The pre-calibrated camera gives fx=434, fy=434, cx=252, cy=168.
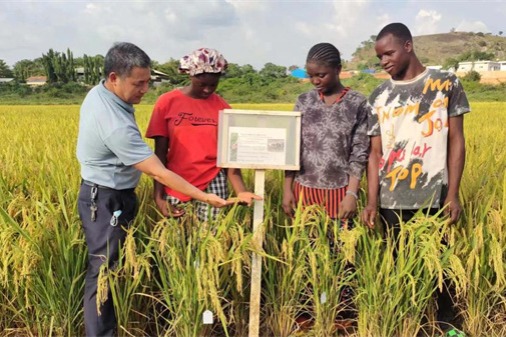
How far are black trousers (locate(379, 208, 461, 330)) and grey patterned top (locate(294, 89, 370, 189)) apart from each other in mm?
274

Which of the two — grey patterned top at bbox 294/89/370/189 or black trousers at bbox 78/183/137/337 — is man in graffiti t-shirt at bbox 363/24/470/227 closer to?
grey patterned top at bbox 294/89/370/189

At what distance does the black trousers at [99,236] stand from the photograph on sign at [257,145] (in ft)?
1.88

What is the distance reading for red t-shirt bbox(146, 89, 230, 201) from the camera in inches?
87.3

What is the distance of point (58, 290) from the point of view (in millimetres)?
2146

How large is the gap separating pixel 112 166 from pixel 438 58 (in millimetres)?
112623

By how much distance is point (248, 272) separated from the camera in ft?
7.49

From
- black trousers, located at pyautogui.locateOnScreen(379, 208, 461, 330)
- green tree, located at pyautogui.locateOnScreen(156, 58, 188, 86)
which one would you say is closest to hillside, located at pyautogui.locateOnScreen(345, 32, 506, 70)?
green tree, located at pyautogui.locateOnScreen(156, 58, 188, 86)

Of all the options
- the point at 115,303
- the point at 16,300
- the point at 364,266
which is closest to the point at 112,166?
the point at 115,303

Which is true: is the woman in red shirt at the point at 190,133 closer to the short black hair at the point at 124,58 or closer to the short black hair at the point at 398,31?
the short black hair at the point at 124,58

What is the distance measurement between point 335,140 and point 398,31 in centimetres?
62

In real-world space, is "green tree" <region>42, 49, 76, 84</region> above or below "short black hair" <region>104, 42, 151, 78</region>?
above

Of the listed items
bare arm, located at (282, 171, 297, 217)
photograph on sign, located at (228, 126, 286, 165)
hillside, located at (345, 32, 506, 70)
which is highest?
hillside, located at (345, 32, 506, 70)

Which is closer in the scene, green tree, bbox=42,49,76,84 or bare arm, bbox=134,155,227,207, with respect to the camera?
bare arm, bbox=134,155,227,207

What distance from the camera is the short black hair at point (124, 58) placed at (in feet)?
6.26
